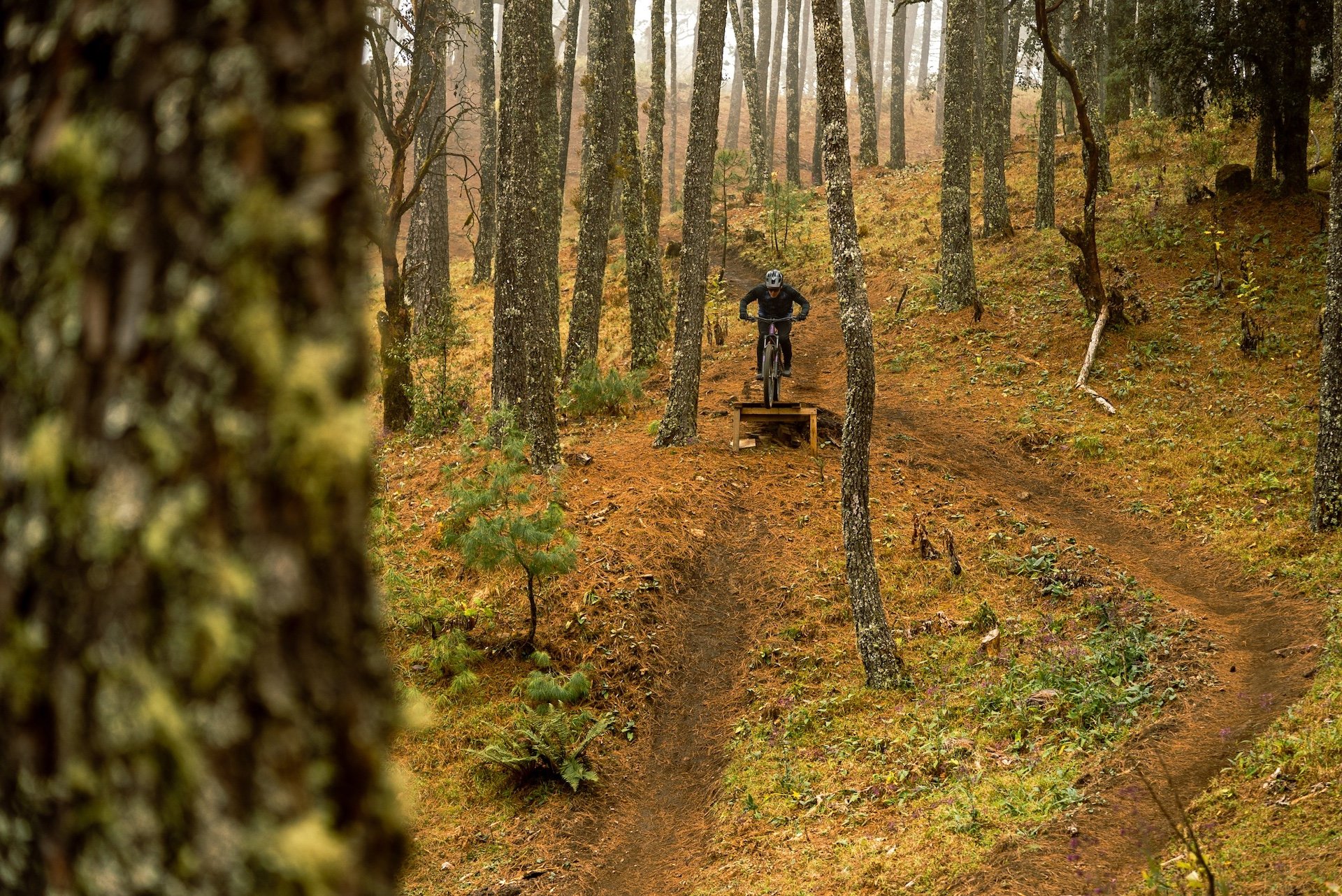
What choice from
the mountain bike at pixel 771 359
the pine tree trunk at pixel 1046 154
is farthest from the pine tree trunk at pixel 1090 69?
the mountain bike at pixel 771 359

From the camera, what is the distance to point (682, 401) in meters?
13.1

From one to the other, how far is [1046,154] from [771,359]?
10.6 meters

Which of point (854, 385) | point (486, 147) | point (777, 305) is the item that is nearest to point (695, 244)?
point (777, 305)

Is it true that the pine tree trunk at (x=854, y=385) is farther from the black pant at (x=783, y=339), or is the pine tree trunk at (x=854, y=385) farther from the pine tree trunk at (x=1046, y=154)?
the pine tree trunk at (x=1046, y=154)

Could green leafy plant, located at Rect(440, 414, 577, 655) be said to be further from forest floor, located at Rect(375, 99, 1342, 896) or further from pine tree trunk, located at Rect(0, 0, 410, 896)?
pine tree trunk, located at Rect(0, 0, 410, 896)

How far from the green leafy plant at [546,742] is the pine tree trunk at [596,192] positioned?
27.2ft

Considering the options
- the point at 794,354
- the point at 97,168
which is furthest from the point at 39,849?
the point at 794,354

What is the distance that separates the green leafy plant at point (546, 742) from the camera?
755 cm

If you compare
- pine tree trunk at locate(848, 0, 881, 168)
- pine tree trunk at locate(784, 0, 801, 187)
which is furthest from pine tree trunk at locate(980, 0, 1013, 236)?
pine tree trunk at locate(784, 0, 801, 187)

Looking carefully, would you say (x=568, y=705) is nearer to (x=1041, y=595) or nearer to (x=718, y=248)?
(x=1041, y=595)

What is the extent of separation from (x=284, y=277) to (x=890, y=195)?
94.5 feet

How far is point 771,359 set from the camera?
1359 cm

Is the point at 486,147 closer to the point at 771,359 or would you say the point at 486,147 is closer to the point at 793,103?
the point at 793,103

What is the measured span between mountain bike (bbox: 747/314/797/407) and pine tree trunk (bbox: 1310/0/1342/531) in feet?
20.8
